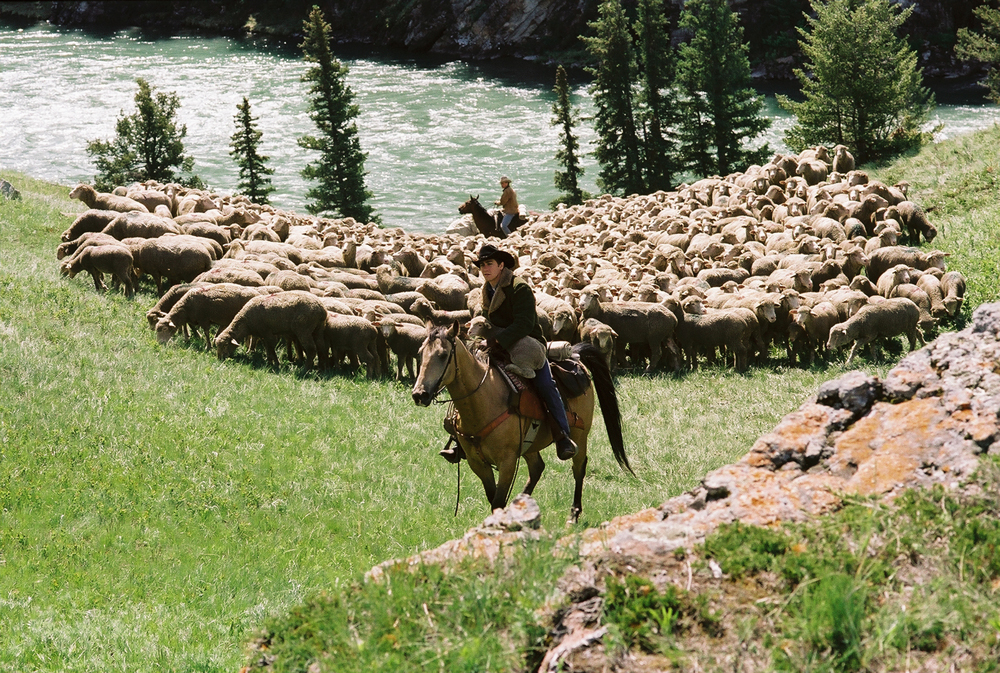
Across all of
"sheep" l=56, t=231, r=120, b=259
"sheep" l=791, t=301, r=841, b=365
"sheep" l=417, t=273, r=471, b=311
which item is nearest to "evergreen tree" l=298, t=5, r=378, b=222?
"sheep" l=56, t=231, r=120, b=259

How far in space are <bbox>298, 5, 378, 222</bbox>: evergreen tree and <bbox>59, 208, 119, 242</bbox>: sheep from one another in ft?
56.0

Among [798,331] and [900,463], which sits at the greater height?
[900,463]

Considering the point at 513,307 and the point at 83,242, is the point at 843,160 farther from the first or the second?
the point at 513,307

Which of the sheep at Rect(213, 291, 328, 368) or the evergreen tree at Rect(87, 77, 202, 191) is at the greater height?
the evergreen tree at Rect(87, 77, 202, 191)

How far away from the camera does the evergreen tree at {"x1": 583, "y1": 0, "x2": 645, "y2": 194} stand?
4569 cm

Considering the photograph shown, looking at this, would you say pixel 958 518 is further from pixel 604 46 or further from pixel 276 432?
pixel 604 46

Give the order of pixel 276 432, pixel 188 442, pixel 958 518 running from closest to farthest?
pixel 958 518
pixel 188 442
pixel 276 432

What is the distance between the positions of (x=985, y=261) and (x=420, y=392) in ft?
58.4

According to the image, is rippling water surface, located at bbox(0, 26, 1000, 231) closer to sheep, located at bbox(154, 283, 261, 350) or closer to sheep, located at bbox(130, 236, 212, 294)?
sheep, located at bbox(130, 236, 212, 294)

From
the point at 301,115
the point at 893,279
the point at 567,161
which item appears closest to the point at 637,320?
the point at 893,279

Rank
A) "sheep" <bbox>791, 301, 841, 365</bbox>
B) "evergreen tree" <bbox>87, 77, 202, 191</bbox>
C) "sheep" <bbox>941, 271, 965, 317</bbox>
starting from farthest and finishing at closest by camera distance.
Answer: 1. "evergreen tree" <bbox>87, 77, 202, 191</bbox>
2. "sheep" <bbox>941, 271, 965, 317</bbox>
3. "sheep" <bbox>791, 301, 841, 365</bbox>

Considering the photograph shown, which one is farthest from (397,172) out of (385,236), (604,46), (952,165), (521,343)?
(521,343)

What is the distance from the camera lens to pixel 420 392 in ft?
28.2

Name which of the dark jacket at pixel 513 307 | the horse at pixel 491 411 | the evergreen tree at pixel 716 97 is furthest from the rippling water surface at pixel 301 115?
the dark jacket at pixel 513 307
